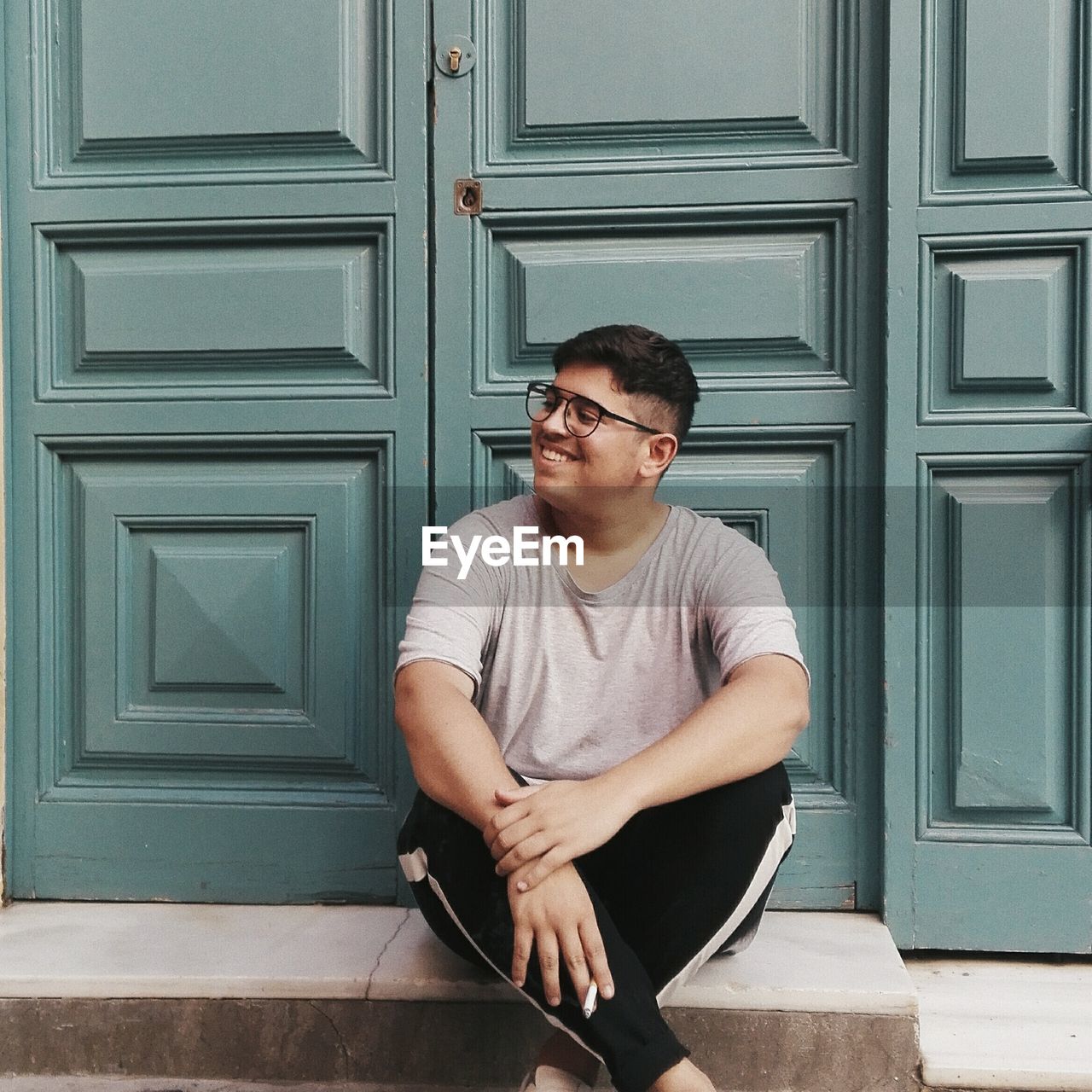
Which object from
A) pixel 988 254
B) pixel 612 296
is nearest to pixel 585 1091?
pixel 612 296

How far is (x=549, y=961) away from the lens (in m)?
1.56

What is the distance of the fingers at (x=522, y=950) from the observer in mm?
1579

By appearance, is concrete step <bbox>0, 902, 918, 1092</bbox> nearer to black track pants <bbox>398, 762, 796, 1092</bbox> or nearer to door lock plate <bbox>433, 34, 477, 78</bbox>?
black track pants <bbox>398, 762, 796, 1092</bbox>

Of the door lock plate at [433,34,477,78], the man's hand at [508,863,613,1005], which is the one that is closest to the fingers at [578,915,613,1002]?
the man's hand at [508,863,613,1005]

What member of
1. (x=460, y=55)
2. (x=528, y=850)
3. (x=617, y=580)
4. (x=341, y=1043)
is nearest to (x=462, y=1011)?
(x=341, y=1043)

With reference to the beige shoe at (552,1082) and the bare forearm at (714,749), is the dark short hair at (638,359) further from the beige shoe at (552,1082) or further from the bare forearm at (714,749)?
→ the beige shoe at (552,1082)

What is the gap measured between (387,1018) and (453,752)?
654 millimetres

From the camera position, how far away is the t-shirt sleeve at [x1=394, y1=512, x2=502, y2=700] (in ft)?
6.07

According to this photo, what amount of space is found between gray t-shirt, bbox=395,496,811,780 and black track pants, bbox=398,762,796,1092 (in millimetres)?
250

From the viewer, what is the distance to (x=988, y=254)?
7.30ft

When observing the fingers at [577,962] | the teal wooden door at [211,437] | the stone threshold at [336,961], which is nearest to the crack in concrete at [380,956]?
the stone threshold at [336,961]

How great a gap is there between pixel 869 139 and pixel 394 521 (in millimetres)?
1337

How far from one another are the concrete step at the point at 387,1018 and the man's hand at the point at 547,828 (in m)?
0.51

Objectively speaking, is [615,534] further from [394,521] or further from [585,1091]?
[585,1091]
